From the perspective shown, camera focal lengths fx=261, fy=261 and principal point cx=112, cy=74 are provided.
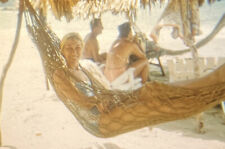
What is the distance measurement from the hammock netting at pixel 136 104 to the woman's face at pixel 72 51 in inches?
4.0

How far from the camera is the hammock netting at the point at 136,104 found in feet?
2.81

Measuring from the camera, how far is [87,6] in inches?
136

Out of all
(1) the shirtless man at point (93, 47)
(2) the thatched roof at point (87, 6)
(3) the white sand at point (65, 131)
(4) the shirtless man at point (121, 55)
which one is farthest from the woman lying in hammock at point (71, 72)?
(1) the shirtless man at point (93, 47)

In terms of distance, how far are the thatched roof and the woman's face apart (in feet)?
1.44

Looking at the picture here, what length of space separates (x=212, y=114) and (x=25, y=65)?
389 cm

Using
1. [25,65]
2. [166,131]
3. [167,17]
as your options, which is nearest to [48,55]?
[166,131]

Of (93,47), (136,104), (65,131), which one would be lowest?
(65,131)

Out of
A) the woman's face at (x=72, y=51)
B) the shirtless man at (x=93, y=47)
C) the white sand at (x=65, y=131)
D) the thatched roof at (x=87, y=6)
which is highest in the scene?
the thatched roof at (x=87, y=6)

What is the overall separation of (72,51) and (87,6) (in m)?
2.10

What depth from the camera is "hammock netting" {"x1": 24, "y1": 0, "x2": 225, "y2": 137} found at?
857mm

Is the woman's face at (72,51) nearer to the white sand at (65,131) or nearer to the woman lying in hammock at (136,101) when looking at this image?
the woman lying in hammock at (136,101)

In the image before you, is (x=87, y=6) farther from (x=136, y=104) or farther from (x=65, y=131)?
→ (x=136, y=104)

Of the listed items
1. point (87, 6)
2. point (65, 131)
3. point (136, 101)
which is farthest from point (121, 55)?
point (136, 101)

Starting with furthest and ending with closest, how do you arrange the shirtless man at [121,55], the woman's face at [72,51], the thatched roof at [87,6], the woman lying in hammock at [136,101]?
1. the shirtless man at [121,55]
2. the thatched roof at [87,6]
3. the woman's face at [72,51]
4. the woman lying in hammock at [136,101]
